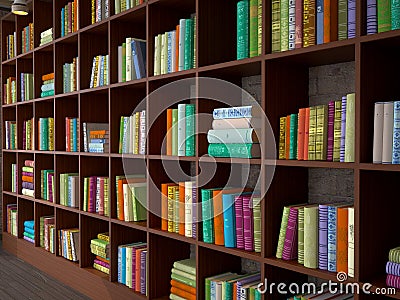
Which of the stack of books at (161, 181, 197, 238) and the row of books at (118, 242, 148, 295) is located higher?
the stack of books at (161, 181, 197, 238)

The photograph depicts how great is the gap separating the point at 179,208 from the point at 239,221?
0.48 m

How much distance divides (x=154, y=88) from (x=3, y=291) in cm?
196

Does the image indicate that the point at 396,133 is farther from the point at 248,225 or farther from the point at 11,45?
the point at 11,45

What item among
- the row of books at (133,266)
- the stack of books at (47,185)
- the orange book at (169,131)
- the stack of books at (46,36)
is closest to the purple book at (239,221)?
the orange book at (169,131)

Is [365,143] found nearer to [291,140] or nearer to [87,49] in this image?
[291,140]

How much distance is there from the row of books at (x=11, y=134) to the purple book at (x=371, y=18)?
12.4 feet

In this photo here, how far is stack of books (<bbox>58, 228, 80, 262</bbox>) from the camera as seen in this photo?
374 centimetres

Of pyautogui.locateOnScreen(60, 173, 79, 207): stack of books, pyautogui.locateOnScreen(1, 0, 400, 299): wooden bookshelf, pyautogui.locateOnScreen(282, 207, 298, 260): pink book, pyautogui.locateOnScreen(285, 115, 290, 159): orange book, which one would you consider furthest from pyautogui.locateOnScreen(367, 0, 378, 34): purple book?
pyautogui.locateOnScreen(60, 173, 79, 207): stack of books

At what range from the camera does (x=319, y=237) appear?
6.53ft

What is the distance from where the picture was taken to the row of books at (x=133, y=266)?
300 cm

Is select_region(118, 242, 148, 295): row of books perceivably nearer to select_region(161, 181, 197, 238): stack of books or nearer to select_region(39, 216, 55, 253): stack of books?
select_region(161, 181, 197, 238): stack of books

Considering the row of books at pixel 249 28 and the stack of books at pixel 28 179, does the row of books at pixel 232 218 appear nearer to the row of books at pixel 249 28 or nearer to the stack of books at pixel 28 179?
the row of books at pixel 249 28

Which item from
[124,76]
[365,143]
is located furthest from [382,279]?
[124,76]

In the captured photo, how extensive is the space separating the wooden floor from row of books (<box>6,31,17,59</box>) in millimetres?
2035
